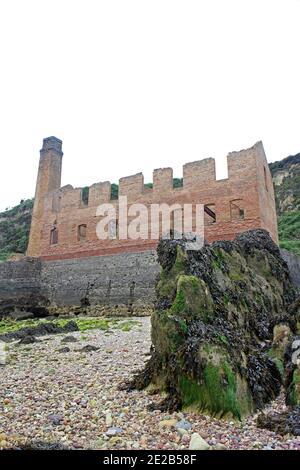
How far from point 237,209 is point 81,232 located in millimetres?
8978

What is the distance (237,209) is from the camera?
18.2 meters

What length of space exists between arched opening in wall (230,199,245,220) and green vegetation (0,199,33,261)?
28295 mm

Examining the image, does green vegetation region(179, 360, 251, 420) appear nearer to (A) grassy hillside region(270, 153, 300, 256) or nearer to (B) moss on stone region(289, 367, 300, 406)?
(B) moss on stone region(289, 367, 300, 406)

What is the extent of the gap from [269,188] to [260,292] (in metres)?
A: 12.8

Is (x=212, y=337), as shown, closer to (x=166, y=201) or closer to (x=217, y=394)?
(x=217, y=394)

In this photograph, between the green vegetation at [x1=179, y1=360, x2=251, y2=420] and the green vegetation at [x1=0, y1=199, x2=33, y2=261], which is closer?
the green vegetation at [x1=179, y1=360, x2=251, y2=420]

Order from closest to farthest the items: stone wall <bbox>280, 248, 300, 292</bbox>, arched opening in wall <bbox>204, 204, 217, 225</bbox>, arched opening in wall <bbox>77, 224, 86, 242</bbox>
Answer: stone wall <bbox>280, 248, 300, 292</bbox>
arched opening in wall <bbox>204, 204, 217, 225</bbox>
arched opening in wall <bbox>77, 224, 86, 242</bbox>

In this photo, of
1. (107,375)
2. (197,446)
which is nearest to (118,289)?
(107,375)

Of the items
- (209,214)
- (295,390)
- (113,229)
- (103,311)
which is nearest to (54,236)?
(113,229)

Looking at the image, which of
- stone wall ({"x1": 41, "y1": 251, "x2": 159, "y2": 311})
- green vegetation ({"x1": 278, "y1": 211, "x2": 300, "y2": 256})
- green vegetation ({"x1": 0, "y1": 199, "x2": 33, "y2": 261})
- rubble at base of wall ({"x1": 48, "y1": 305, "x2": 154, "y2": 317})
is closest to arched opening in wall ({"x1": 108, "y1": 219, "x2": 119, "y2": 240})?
stone wall ({"x1": 41, "y1": 251, "x2": 159, "y2": 311})

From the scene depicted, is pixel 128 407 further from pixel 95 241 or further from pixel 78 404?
pixel 95 241

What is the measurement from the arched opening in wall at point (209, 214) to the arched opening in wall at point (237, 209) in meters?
0.80

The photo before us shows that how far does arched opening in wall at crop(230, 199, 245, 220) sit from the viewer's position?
1761cm

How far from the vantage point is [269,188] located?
2014 cm
